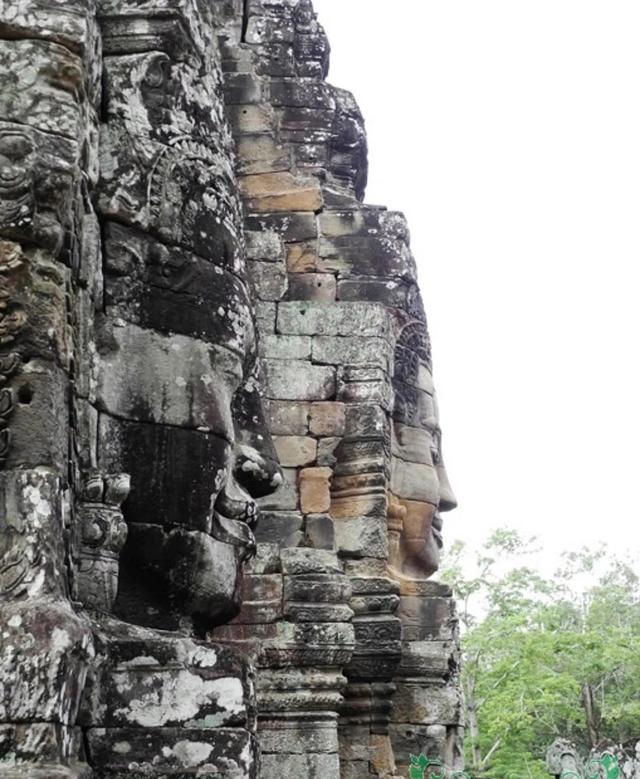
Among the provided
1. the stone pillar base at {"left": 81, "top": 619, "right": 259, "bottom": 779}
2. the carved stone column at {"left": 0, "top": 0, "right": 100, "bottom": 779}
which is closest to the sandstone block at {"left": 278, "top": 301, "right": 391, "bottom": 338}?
the carved stone column at {"left": 0, "top": 0, "right": 100, "bottom": 779}

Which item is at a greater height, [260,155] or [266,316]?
[260,155]

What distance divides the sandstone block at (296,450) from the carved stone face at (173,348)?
6.24 metres

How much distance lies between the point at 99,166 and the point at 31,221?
2.92 ft

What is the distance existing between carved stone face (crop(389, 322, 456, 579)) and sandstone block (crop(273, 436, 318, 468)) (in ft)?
3.69

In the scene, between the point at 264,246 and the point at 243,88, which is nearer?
the point at 264,246

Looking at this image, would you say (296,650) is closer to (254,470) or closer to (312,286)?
(312,286)

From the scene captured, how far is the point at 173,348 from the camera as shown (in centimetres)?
591

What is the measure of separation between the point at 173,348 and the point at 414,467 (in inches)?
322

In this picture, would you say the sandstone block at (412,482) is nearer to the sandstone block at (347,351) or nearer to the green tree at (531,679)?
the sandstone block at (347,351)

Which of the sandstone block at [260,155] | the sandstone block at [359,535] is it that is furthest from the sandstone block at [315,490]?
the sandstone block at [260,155]

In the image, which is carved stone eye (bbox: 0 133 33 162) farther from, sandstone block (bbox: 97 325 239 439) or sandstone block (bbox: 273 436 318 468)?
sandstone block (bbox: 273 436 318 468)

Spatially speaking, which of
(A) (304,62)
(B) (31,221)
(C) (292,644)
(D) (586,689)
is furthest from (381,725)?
(D) (586,689)

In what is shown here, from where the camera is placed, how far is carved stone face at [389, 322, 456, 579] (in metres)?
13.8

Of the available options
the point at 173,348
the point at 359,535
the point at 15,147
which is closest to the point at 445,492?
the point at 359,535
